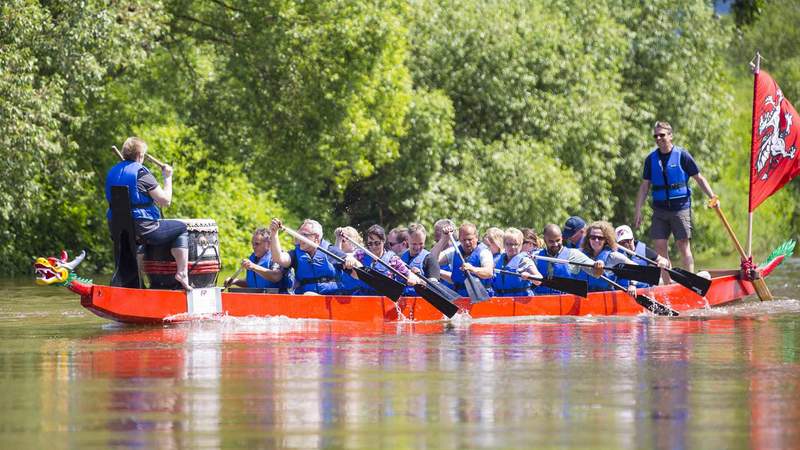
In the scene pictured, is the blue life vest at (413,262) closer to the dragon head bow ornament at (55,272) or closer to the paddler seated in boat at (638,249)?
the paddler seated in boat at (638,249)

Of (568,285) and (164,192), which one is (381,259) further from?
(164,192)

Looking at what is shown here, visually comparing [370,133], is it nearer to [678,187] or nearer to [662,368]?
[678,187]

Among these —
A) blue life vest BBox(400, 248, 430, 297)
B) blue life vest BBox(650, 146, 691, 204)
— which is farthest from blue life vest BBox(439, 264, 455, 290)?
blue life vest BBox(650, 146, 691, 204)

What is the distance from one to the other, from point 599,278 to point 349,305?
10.9 ft

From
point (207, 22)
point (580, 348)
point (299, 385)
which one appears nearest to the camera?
point (299, 385)

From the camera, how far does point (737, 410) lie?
32.3 ft

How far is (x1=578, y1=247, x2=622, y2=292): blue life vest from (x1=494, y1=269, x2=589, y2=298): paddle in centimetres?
55

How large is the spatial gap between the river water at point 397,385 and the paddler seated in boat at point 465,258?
2.97 ft

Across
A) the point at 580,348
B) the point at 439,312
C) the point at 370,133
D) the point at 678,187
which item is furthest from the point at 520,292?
the point at 370,133

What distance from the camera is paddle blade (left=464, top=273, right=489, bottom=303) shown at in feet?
56.3

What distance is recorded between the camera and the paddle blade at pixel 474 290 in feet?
56.3

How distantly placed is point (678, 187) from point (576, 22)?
1942cm

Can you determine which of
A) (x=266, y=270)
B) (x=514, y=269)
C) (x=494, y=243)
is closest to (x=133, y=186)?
(x=266, y=270)

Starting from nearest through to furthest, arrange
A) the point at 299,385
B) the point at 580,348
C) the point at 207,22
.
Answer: the point at 299,385 → the point at 580,348 → the point at 207,22
